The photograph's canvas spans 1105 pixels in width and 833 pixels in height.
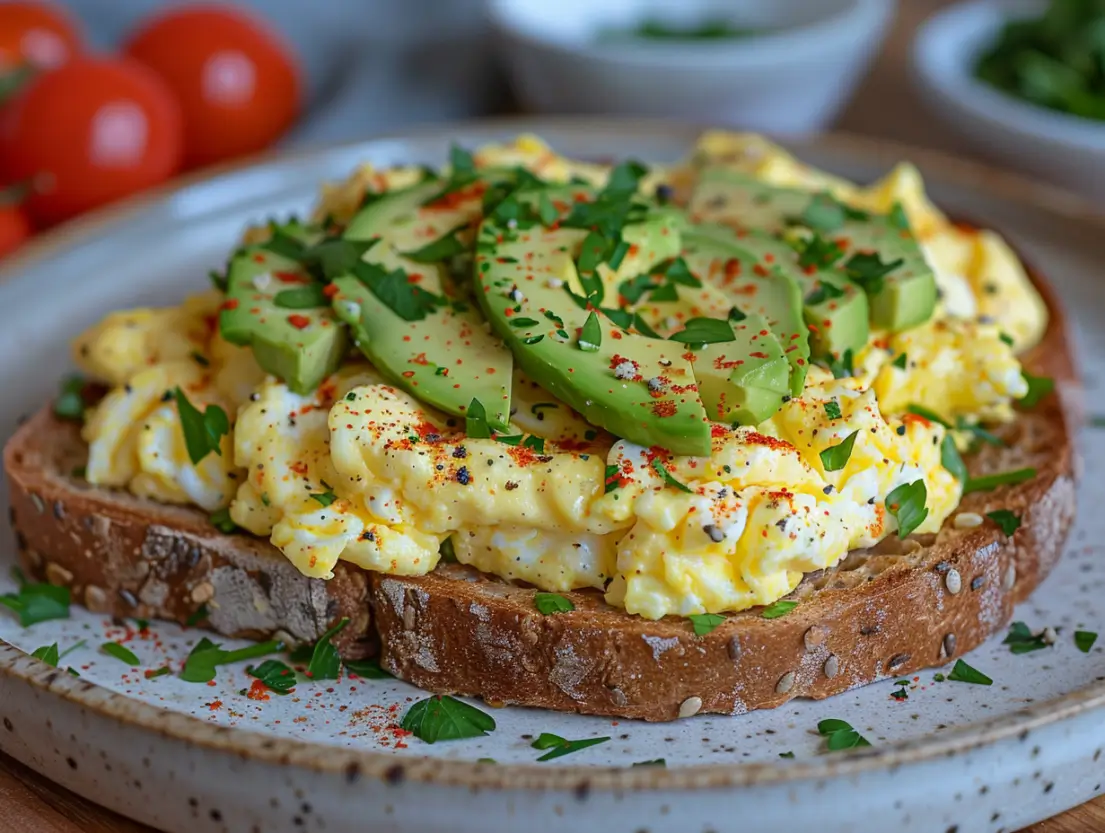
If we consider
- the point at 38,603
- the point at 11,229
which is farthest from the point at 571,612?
the point at 11,229

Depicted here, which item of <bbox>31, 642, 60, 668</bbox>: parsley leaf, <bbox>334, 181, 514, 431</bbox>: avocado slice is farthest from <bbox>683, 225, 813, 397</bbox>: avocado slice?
<bbox>31, 642, 60, 668</bbox>: parsley leaf

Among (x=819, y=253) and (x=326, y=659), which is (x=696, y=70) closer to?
(x=819, y=253)

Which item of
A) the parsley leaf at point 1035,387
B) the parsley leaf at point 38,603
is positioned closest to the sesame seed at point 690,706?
the parsley leaf at point 1035,387

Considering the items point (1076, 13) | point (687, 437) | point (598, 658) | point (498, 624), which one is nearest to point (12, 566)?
point (498, 624)

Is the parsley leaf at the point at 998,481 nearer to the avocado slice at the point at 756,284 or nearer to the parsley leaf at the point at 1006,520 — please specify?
the parsley leaf at the point at 1006,520

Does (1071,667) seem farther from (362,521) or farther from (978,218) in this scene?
(978,218)

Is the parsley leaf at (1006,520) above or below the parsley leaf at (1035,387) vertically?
below

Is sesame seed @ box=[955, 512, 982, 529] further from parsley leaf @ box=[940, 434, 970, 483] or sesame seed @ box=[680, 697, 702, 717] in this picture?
sesame seed @ box=[680, 697, 702, 717]

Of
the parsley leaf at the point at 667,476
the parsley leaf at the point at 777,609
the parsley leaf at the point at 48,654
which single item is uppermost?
the parsley leaf at the point at 667,476
